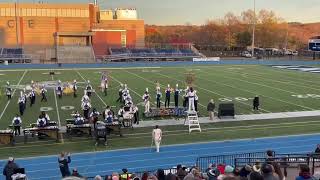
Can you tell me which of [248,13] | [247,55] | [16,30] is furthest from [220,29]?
[16,30]

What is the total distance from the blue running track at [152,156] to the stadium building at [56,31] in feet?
178

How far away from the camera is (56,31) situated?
75.2 m

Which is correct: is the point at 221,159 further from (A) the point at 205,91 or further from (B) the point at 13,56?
(B) the point at 13,56

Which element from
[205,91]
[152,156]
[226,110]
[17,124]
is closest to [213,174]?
[152,156]

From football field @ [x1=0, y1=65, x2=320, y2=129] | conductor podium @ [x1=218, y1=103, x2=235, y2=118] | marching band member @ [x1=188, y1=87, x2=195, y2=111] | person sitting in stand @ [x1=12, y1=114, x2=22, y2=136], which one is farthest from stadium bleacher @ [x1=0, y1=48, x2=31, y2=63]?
conductor podium @ [x1=218, y1=103, x2=235, y2=118]

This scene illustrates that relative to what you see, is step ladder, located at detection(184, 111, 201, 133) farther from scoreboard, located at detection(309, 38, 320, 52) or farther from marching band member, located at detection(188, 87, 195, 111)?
scoreboard, located at detection(309, 38, 320, 52)

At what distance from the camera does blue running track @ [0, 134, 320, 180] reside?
14117mm

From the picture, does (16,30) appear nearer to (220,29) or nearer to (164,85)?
(164,85)

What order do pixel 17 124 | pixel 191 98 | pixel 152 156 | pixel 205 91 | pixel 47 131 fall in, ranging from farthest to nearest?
pixel 205 91 → pixel 191 98 → pixel 17 124 → pixel 47 131 → pixel 152 156

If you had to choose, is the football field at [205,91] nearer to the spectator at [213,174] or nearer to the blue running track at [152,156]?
the blue running track at [152,156]

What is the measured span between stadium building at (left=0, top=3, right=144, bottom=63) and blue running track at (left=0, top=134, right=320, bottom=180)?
5411cm

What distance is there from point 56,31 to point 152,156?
6289 centimetres

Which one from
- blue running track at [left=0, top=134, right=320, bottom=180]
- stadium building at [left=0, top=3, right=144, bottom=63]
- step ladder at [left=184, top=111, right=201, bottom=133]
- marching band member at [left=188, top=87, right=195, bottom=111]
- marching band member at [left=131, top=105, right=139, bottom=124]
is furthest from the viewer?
stadium building at [left=0, top=3, right=144, bottom=63]

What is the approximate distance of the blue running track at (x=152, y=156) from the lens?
14117 mm
